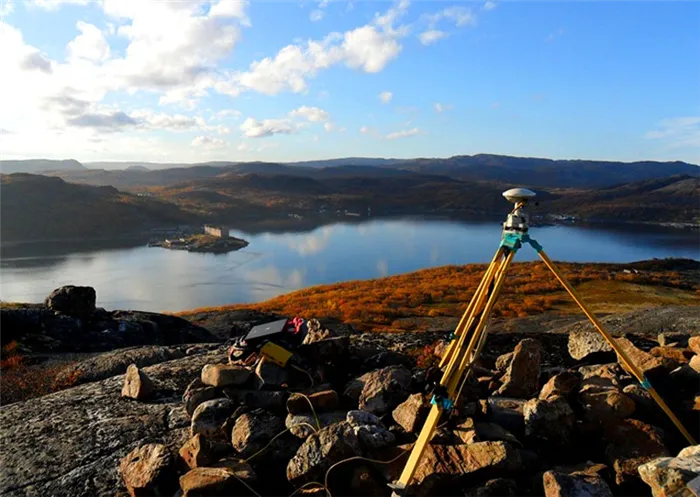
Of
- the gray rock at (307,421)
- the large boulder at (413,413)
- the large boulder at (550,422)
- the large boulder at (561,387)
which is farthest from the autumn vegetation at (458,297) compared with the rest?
the large boulder at (550,422)

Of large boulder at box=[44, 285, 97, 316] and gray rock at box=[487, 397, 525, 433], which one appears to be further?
large boulder at box=[44, 285, 97, 316]

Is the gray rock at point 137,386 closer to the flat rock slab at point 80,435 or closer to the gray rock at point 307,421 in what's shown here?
the flat rock slab at point 80,435

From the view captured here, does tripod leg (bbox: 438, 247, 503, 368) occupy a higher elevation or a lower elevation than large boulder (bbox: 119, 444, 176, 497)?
higher

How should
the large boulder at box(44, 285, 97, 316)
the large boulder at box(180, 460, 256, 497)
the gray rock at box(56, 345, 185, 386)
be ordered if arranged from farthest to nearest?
1. the large boulder at box(44, 285, 97, 316)
2. the gray rock at box(56, 345, 185, 386)
3. the large boulder at box(180, 460, 256, 497)

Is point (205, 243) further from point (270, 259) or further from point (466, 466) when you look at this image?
point (466, 466)

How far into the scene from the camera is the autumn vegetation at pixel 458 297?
28.4 metres

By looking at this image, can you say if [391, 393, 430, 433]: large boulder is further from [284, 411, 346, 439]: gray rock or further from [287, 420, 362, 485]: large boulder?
[284, 411, 346, 439]: gray rock

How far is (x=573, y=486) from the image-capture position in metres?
3.99

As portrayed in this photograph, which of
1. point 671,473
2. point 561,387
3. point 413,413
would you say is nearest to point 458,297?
point 561,387

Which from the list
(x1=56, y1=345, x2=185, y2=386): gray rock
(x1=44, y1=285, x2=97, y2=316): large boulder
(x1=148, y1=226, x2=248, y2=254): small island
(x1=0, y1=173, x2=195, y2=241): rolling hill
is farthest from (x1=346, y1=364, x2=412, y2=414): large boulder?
(x1=0, y1=173, x2=195, y2=241): rolling hill

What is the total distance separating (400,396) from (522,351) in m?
1.76

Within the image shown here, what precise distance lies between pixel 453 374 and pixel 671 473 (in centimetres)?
183

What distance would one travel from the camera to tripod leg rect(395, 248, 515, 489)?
421 cm

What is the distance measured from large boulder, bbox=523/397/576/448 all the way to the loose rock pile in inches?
0.4
